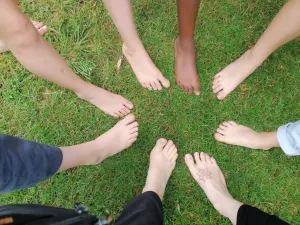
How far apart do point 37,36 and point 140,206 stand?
98 cm

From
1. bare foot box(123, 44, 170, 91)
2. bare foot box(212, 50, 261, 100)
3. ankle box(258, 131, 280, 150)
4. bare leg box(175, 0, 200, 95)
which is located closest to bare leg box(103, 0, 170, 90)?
bare foot box(123, 44, 170, 91)

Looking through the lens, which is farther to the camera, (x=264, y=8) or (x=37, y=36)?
(x=264, y=8)

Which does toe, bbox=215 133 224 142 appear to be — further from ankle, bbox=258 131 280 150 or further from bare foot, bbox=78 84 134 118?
bare foot, bbox=78 84 134 118

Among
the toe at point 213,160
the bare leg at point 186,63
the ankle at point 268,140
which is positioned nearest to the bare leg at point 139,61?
the bare leg at point 186,63

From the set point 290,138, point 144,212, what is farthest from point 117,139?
point 290,138

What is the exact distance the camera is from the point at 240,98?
7.32 ft

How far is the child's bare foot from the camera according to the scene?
207 cm

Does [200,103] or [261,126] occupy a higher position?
[200,103]

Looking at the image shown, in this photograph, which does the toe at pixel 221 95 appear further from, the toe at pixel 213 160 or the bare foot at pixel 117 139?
the bare foot at pixel 117 139

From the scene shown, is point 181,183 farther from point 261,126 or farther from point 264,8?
Answer: point 264,8

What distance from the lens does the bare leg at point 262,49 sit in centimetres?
166

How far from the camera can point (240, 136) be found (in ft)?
7.03

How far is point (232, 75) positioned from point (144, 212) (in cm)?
103

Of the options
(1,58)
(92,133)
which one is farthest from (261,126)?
(1,58)
